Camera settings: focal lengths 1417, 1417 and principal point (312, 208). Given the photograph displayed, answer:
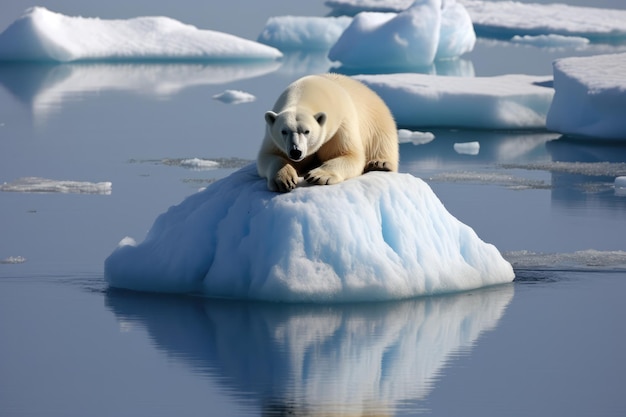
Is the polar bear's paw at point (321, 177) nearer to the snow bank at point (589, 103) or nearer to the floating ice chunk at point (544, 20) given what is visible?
the snow bank at point (589, 103)

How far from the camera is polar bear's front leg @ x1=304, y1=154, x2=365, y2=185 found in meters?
7.43

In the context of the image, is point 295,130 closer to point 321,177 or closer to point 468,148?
point 321,177

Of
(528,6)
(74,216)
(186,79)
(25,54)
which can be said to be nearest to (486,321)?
(74,216)

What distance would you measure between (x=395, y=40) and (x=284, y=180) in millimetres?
15788

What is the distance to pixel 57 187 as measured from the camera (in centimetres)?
1148

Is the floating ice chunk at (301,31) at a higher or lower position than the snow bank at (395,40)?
lower

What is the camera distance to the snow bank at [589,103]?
14.8 metres

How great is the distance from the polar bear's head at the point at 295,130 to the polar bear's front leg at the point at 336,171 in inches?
6.7

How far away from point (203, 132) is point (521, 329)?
31.5 ft

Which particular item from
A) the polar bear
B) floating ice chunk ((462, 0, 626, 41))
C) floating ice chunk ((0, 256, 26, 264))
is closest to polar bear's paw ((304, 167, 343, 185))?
the polar bear

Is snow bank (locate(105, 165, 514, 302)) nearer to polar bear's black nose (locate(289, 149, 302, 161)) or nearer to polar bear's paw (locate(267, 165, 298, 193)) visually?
polar bear's paw (locate(267, 165, 298, 193))

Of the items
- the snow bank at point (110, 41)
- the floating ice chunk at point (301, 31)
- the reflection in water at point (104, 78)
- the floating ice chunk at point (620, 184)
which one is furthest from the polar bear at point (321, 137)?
the floating ice chunk at point (301, 31)

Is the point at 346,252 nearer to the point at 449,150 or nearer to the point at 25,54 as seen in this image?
the point at 449,150

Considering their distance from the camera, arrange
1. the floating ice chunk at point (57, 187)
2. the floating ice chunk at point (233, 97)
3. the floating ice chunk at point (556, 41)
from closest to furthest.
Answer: the floating ice chunk at point (57, 187), the floating ice chunk at point (233, 97), the floating ice chunk at point (556, 41)
